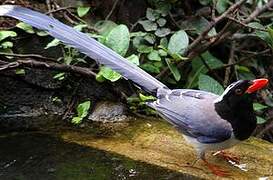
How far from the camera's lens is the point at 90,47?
9.82ft

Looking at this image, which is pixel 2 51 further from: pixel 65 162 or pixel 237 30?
pixel 237 30

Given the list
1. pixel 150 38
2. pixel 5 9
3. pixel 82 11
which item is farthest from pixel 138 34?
pixel 5 9

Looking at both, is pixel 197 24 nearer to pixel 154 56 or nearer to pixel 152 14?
pixel 152 14

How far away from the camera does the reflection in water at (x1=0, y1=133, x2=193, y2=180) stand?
8.49ft

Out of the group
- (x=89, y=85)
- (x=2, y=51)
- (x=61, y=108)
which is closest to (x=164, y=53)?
(x=89, y=85)

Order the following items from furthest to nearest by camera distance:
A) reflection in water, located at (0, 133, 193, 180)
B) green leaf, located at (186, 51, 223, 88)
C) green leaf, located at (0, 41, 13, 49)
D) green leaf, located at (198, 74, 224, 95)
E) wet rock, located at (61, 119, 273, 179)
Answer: green leaf, located at (186, 51, 223, 88) < green leaf, located at (198, 74, 224, 95) < green leaf, located at (0, 41, 13, 49) < wet rock, located at (61, 119, 273, 179) < reflection in water, located at (0, 133, 193, 180)

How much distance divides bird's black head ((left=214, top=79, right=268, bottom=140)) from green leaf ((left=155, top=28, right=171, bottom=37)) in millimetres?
1097

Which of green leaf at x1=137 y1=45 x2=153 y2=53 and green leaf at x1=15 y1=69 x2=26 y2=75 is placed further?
green leaf at x1=137 y1=45 x2=153 y2=53

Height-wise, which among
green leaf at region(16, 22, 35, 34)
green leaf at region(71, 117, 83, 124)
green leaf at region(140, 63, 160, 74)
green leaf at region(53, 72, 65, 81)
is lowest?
green leaf at region(71, 117, 83, 124)

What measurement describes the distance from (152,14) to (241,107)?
135 centimetres

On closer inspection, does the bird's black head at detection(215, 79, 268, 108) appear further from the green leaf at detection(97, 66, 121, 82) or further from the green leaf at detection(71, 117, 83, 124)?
the green leaf at detection(71, 117, 83, 124)

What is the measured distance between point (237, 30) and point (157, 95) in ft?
3.89

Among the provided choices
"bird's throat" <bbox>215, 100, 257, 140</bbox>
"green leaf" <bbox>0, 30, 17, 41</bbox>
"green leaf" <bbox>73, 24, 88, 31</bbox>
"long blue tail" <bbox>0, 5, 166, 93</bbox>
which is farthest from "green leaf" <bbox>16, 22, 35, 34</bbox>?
"bird's throat" <bbox>215, 100, 257, 140</bbox>

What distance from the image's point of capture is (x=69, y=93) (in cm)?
337
